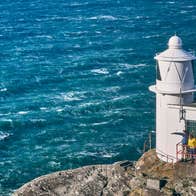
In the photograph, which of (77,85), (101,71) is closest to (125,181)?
(77,85)

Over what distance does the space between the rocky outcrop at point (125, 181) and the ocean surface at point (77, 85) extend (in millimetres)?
12675

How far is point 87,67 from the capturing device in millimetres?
97125

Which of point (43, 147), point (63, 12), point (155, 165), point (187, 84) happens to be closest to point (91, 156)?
point (43, 147)

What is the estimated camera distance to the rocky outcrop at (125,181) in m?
37.3

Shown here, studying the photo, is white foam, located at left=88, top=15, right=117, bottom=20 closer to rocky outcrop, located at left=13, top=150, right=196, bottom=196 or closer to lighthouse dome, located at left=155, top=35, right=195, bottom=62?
rocky outcrop, located at left=13, top=150, right=196, bottom=196

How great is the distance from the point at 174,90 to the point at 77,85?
5018 centimetres

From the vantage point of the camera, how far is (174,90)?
3772 centimetres

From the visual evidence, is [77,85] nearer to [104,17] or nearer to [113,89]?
[113,89]

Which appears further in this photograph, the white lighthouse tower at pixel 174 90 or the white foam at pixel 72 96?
the white foam at pixel 72 96

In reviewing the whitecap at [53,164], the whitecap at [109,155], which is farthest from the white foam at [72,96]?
the whitecap at [53,164]

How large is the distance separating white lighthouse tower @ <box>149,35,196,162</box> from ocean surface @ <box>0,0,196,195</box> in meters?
20.8

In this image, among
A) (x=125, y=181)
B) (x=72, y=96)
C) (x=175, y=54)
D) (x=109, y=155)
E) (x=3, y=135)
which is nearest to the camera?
(x=175, y=54)

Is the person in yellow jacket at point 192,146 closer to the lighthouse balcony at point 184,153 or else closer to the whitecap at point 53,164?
the lighthouse balcony at point 184,153

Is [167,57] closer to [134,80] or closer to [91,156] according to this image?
[91,156]
